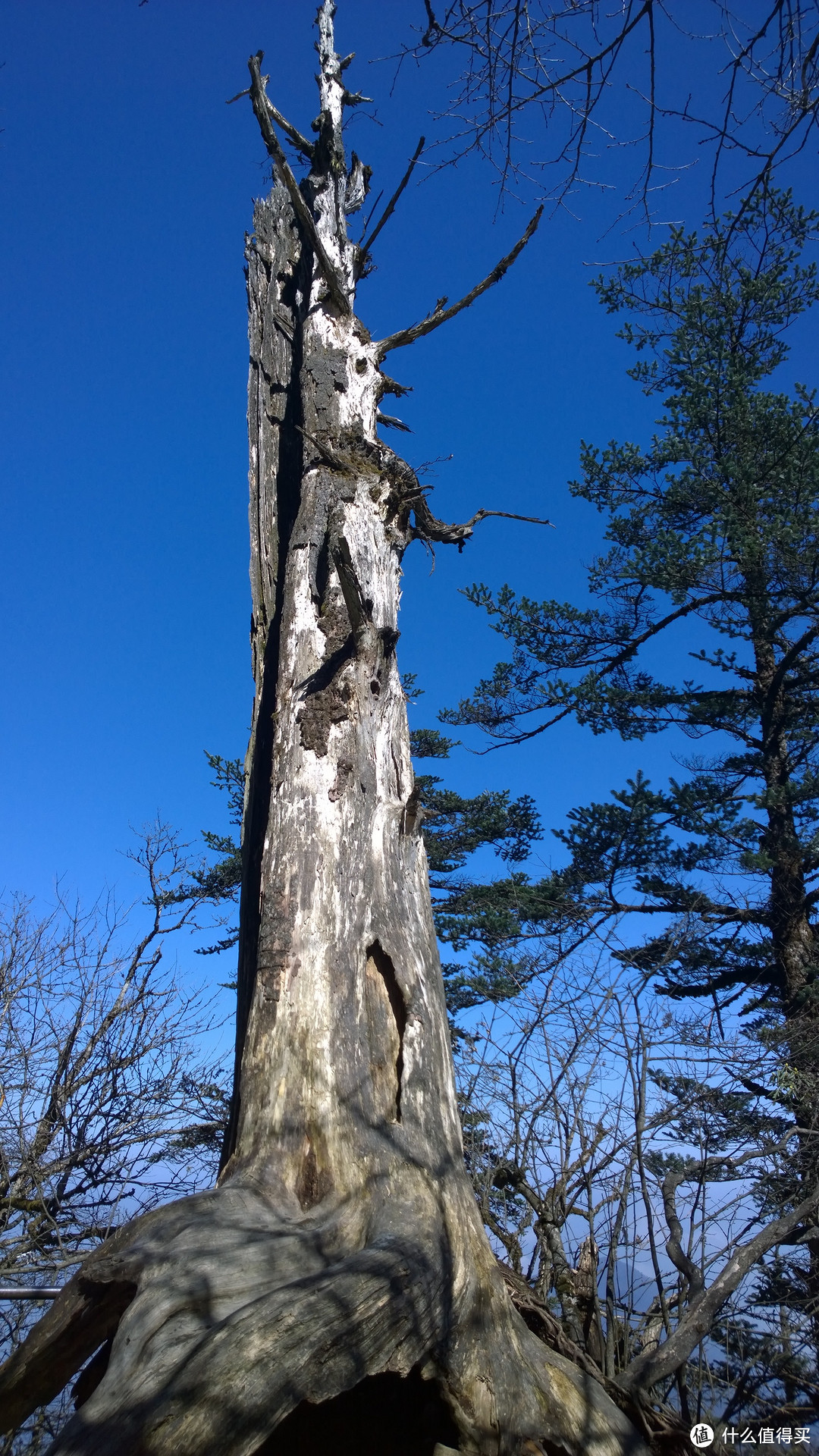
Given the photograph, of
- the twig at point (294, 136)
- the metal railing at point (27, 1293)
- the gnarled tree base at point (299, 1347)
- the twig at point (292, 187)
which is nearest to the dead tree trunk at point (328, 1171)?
the gnarled tree base at point (299, 1347)

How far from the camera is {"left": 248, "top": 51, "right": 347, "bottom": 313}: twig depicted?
178 inches

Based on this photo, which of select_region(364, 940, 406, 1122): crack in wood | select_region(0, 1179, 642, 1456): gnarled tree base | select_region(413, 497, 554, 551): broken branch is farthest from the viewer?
select_region(413, 497, 554, 551): broken branch

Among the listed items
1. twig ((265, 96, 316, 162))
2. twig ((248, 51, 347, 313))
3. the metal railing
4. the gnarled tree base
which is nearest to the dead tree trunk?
the gnarled tree base

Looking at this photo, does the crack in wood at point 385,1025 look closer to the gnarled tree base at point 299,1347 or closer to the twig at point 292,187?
the gnarled tree base at point 299,1347

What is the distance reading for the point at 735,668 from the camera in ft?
34.5

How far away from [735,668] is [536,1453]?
964cm

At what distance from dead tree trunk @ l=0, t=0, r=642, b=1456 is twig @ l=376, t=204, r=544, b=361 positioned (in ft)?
2.35

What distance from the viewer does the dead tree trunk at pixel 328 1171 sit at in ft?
5.56

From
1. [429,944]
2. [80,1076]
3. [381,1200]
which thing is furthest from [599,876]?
[381,1200]

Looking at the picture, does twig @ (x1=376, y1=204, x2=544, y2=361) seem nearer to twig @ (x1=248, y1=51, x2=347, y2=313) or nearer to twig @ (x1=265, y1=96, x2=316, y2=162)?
twig @ (x1=248, y1=51, x2=347, y2=313)

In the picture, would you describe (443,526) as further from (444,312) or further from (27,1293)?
(27,1293)
